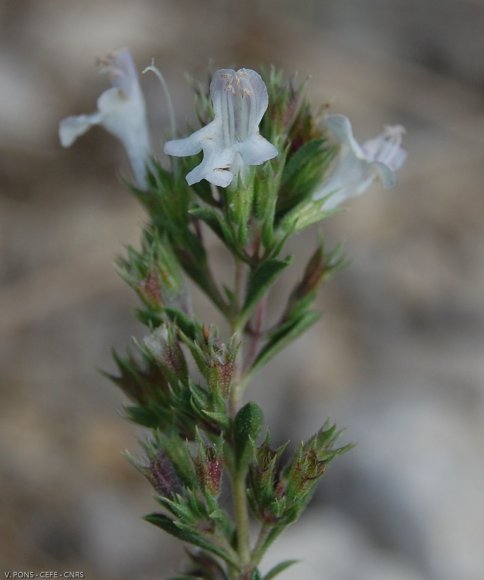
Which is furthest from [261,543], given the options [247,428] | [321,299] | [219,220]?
[321,299]

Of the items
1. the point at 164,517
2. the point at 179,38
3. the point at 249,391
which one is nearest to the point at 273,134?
the point at 164,517

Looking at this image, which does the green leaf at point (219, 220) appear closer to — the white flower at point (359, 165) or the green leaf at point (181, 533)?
the white flower at point (359, 165)

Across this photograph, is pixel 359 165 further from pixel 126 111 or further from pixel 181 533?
pixel 181 533

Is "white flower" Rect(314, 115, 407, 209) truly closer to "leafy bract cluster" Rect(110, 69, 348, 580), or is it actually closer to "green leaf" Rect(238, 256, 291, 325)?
"leafy bract cluster" Rect(110, 69, 348, 580)

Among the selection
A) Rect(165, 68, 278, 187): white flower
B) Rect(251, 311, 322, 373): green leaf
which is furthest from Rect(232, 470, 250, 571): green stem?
Rect(165, 68, 278, 187): white flower

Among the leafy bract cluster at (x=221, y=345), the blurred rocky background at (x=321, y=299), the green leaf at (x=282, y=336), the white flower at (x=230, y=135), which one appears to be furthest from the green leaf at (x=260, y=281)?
the blurred rocky background at (x=321, y=299)

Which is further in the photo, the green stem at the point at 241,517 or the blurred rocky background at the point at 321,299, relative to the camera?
the blurred rocky background at the point at 321,299
